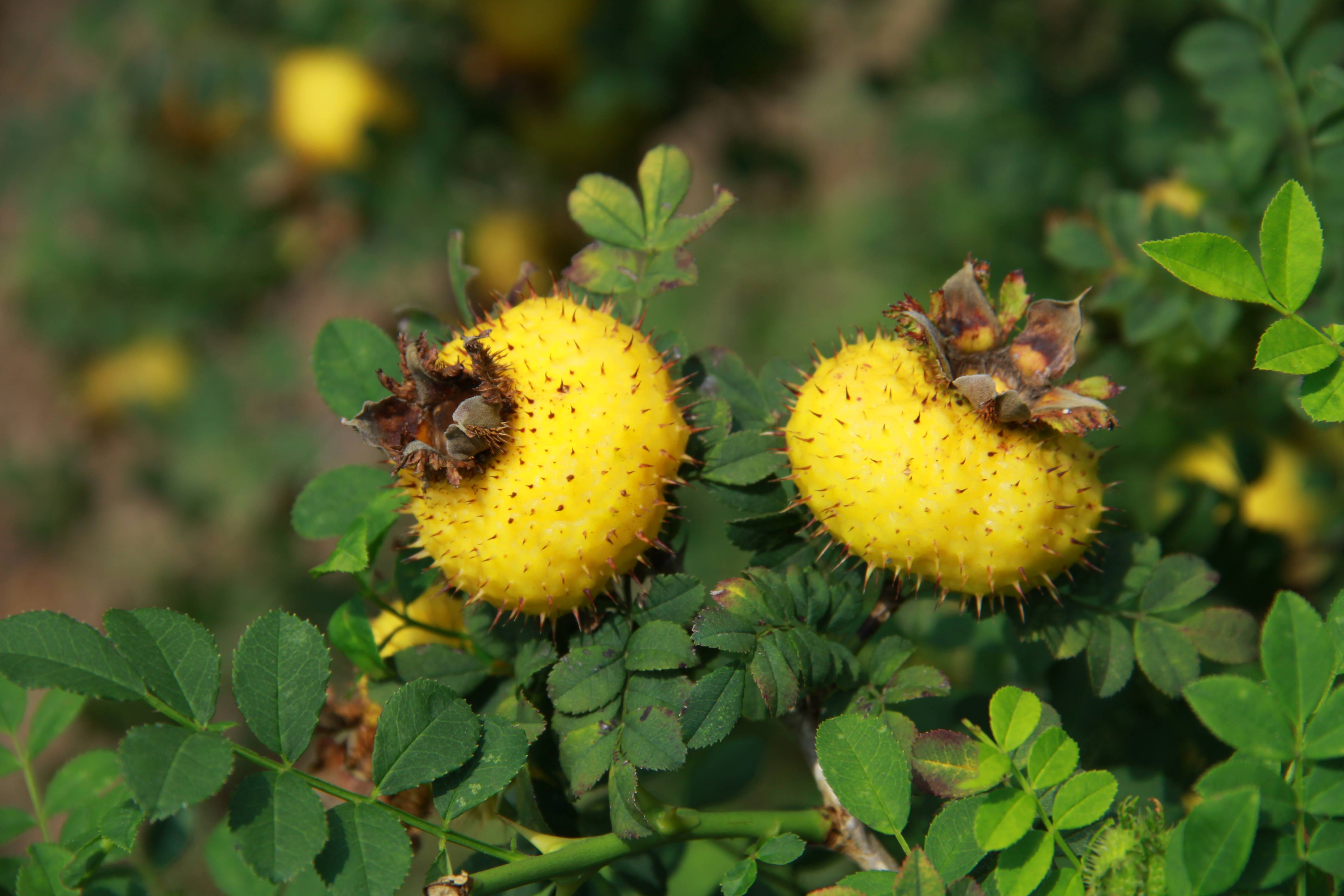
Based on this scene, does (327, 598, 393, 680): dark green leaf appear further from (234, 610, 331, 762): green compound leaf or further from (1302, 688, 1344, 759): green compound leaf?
(1302, 688, 1344, 759): green compound leaf

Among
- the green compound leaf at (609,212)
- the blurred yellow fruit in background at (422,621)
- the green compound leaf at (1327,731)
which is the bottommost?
the green compound leaf at (1327,731)

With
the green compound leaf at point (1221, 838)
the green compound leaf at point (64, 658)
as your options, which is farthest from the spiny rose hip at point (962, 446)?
the green compound leaf at point (64, 658)

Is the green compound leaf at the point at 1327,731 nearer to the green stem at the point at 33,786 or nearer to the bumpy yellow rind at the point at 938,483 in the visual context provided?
the bumpy yellow rind at the point at 938,483

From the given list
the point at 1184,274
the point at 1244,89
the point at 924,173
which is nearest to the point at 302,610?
the point at 1184,274

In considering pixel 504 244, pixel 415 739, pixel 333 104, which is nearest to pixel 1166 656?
pixel 415 739

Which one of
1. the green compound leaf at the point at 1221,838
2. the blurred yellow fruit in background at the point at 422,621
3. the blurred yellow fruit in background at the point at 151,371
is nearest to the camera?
the green compound leaf at the point at 1221,838

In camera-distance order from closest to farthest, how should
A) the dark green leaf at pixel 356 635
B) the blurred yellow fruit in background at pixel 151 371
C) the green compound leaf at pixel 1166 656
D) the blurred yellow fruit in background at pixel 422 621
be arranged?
the green compound leaf at pixel 1166 656 → the dark green leaf at pixel 356 635 → the blurred yellow fruit in background at pixel 422 621 → the blurred yellow fruit in background at pixel 151 371

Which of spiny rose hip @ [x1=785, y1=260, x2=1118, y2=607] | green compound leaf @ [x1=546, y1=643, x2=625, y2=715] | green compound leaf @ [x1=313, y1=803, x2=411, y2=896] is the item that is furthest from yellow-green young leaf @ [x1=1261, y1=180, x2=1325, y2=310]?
green compound leaf @ [x1=313, y1=803, x2=411, y2=896]
